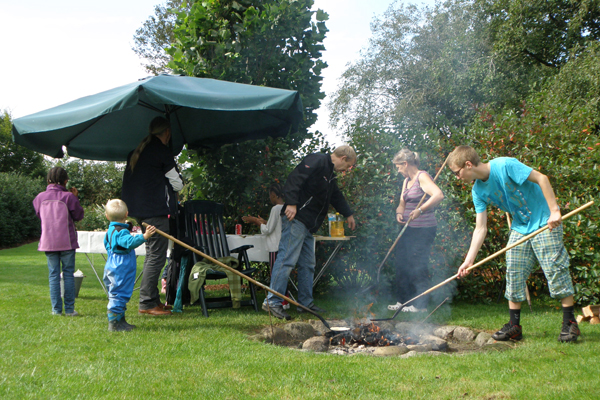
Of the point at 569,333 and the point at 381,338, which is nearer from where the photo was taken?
the point at 569,333

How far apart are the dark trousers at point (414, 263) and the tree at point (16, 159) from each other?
2877 cm

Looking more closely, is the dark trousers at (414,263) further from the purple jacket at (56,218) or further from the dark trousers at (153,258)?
the purple jacket at (56,218)

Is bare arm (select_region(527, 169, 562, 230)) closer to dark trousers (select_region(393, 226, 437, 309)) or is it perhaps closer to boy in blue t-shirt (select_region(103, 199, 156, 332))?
dark trousers (select_region(393, 226, 437, 309))

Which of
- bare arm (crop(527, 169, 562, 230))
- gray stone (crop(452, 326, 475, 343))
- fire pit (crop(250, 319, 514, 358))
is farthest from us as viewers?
gray stone (crop(452, 326, 475, 343))

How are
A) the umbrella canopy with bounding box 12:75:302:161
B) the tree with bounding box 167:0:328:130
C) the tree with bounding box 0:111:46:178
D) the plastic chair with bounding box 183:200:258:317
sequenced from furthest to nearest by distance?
the tree with bounding box 0:111:46:178 < the tree with bounding box 167:0:328:130 < the plastic chair with bounding box 183:200:258:317 < the umbrella canopy with bounding box 12:75:302:161

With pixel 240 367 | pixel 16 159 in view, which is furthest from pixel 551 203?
pixel 16 159

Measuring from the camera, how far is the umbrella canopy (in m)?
3.99

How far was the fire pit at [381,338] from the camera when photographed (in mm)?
3693

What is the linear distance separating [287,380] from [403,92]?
23.5 meters

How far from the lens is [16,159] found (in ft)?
95.8

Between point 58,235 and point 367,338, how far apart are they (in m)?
3.20

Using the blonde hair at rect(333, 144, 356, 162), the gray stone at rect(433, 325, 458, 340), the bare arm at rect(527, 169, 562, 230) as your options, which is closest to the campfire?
the gray stone at rect(433, 325, 458, 340)

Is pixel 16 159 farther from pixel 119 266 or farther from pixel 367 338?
pixel 367 338

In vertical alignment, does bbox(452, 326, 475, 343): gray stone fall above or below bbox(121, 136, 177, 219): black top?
below
